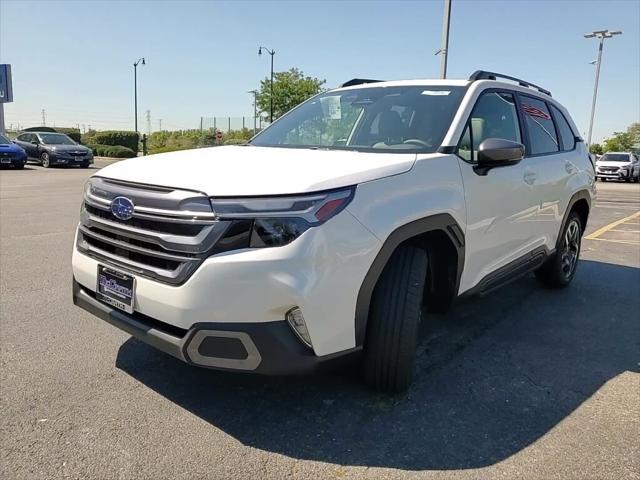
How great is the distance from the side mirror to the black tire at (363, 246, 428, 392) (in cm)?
85

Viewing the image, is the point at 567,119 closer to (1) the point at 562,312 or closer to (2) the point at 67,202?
(1) the point at 562,312

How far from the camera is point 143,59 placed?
4219cm

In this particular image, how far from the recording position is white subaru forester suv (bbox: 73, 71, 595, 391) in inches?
89.4

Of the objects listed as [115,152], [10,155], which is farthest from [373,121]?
[115,152]

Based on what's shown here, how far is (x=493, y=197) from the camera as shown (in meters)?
3.49

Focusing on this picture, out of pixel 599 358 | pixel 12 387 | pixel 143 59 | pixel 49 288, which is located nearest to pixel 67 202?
pixel 49 288

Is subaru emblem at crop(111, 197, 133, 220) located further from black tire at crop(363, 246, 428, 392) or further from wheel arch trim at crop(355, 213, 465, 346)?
black tire at crop(363, 246, 428, 392)

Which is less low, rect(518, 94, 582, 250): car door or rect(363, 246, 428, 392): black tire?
rect(518, 94, 582, 250): car door

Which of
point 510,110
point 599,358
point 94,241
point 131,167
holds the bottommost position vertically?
point 599,358

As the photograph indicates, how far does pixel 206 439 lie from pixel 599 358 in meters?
2.76

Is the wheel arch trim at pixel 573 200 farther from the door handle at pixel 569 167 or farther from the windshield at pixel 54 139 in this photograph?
the windshield at pixel 54 139

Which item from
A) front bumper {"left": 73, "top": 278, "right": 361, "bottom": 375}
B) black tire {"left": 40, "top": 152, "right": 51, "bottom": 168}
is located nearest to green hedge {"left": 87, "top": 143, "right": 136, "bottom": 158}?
black tire {"left": 40, "top": 152, "right": 51, "bottom": 168}

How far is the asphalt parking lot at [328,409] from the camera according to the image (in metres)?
2.34

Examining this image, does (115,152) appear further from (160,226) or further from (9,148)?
(160,226)
